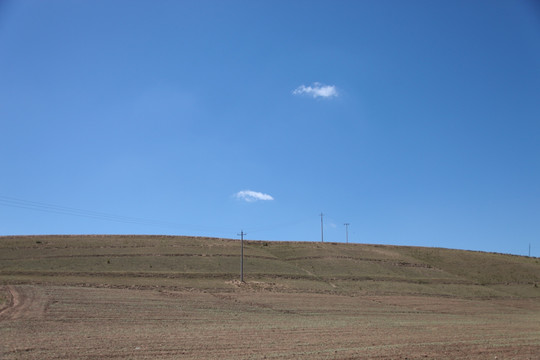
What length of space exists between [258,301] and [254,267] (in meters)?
22.7

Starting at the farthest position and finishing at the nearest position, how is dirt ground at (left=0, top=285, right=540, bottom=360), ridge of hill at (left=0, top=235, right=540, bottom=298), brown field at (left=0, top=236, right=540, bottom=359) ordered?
ridge of hill at (left=0, top=235, right=540, bottom=298) → brown field at (left=0, top=236, right=540, bottom=359) → dirt ground at (left=0, top=285, right=540, bottom=360)

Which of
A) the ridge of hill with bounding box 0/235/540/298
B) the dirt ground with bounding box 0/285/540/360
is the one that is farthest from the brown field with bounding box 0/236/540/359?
the ridge of hill with bounding box 0/235/540/298

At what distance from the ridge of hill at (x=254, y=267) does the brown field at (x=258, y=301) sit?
252 millimetres

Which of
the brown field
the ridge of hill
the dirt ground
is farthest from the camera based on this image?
the ridge of hill

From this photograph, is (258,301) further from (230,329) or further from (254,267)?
(254,267)

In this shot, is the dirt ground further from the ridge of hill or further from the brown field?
the ridge of hill

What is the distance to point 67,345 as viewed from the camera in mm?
19234

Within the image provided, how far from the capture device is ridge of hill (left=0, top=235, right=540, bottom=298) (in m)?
57.0

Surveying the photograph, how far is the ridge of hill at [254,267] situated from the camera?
57.0 metres

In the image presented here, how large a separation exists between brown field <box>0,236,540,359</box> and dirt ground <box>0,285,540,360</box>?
9 cm

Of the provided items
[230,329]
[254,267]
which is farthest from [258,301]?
[254,267]

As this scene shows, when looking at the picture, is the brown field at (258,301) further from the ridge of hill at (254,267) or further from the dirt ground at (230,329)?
the ridge of hill at (254,267)

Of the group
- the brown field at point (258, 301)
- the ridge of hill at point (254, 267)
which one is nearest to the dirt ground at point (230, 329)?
the brown field at point (258, 301)

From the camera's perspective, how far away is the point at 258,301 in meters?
45.7
